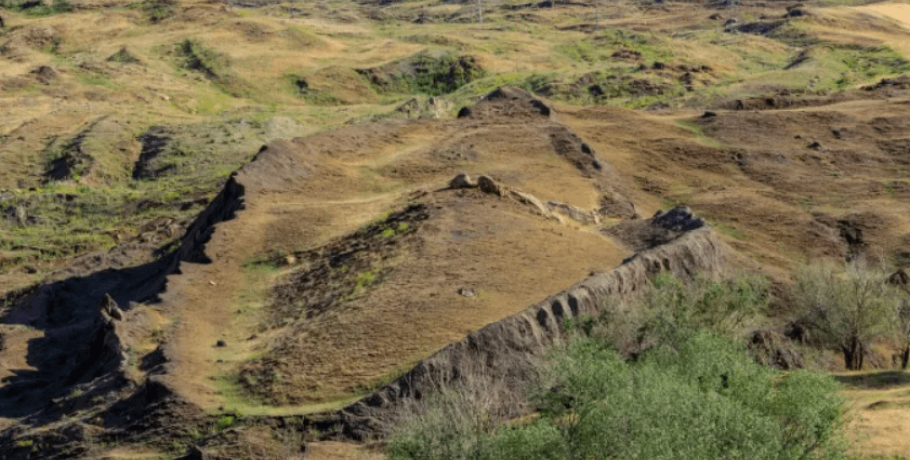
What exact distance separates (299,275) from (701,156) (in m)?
31.1

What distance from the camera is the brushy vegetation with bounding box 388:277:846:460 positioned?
23.1m

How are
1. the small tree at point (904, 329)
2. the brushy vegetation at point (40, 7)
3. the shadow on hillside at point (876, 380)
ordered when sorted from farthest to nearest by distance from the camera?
the brushy vegetation at point (40, 7) < the small tree at point (904, 329) < the shadow on hillside at point (876, 380)

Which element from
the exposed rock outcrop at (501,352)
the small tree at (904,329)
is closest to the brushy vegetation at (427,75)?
the small tree at (904,329)

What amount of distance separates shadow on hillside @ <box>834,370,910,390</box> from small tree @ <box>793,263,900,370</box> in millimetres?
1768

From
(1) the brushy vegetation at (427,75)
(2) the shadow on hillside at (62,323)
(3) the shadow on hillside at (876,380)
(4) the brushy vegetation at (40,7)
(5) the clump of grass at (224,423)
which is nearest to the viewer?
(5) the clump of grass at (224,423)

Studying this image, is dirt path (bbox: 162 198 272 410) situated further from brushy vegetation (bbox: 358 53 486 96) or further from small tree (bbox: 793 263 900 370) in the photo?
brushy vegetation (bbox: 358 53 486 96)

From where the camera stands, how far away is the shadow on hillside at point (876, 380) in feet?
130

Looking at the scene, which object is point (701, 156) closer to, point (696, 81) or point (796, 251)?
point (796, 251)

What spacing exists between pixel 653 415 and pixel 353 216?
3124cm

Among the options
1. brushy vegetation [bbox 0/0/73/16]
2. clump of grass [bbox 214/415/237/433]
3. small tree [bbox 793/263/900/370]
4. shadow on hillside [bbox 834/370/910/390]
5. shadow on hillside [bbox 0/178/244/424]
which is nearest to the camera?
clump of grass [bbox 214/415/237/433]

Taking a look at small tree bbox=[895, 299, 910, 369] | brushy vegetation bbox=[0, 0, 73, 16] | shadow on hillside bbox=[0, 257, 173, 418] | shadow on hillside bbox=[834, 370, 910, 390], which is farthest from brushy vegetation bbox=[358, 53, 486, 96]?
shadow on hillside bbox=[834, 370, 910, 390]

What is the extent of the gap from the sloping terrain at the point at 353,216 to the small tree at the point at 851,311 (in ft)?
14.5

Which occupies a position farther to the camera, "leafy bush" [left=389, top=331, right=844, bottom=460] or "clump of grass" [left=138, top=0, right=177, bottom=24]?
"clump of grass" [left=138, top=0, right=177, bottom=24]

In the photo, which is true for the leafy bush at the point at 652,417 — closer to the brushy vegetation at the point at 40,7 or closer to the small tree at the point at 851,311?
the small tree at the point at 851,311
